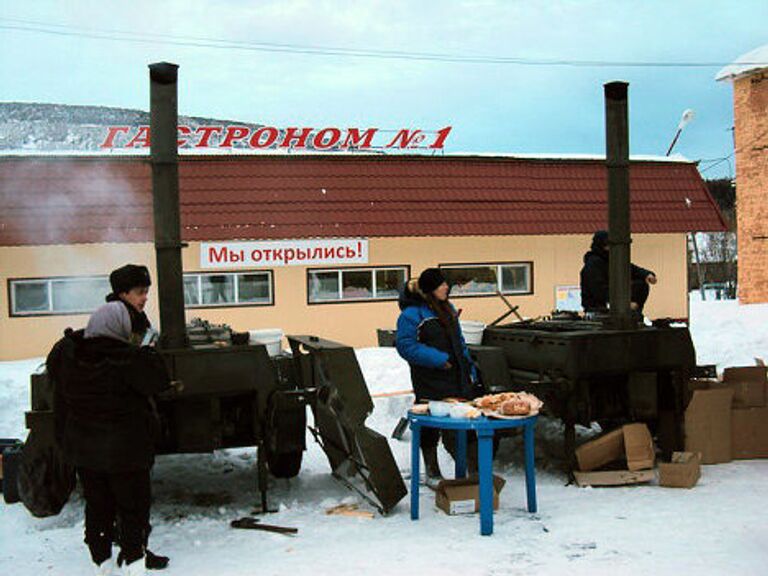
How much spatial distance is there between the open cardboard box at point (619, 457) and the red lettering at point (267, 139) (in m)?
13.4

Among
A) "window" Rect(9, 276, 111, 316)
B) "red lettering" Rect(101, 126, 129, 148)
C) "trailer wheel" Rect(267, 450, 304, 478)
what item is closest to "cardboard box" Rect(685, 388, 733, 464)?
"trailer wheel" Rect(267, 450, 304, 478)

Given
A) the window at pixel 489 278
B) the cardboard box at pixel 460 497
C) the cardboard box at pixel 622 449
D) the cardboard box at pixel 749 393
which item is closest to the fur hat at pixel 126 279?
the cardboard box at pixel 460 497

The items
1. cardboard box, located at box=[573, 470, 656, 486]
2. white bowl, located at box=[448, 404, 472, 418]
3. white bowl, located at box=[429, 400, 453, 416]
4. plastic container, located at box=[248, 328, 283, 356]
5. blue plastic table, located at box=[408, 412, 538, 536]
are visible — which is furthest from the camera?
plastic container, located at box=[248, 328, 283, 356]

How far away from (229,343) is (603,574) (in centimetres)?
363

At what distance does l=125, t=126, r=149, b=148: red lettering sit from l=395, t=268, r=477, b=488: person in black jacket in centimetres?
1457

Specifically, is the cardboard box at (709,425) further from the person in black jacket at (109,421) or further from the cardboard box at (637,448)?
the person in black jacket at (109,421)

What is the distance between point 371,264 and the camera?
1711 centimetres

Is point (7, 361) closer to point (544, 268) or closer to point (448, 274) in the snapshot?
point (448, 274)

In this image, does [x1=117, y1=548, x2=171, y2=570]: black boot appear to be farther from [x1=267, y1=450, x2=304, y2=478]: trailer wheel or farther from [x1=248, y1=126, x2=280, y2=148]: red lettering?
[x1=248, y1=126, x2=280, y2=148]: red lettering

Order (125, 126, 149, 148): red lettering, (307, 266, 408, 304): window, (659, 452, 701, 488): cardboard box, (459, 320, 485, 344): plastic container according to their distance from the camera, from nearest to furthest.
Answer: (659, 452, 701, 488): cardboard box → (459, 320, 485, 344): plastic container → (307, 266, 408, 304): window → (125, 126, 149, 148): red lettering

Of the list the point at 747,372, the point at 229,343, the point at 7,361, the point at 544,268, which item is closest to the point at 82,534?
the point at 229,343

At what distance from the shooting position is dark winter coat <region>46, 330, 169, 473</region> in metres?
4.80

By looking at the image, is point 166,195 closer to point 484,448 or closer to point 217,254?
point 484,448

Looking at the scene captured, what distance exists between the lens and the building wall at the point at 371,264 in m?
15.6
